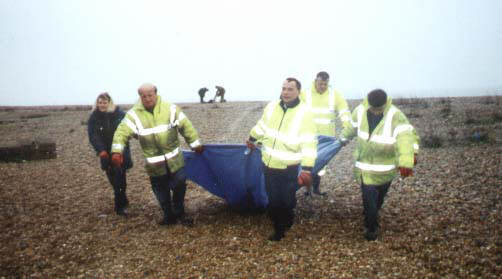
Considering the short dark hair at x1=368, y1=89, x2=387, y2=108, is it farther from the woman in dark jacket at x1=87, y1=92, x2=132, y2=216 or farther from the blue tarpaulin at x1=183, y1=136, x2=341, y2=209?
the woman in dark jacket at x1=87, y1=92, x2=132, y2=216

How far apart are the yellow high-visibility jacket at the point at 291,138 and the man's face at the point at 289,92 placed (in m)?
0.12

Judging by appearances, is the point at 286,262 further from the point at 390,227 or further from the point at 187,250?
the point at 390,227

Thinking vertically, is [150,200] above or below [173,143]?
below

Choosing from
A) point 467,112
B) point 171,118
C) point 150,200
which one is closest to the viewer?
point 171,118

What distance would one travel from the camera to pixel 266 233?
17.0ft

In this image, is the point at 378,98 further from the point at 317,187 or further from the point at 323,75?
the point at 317,187

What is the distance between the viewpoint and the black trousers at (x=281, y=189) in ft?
15.2

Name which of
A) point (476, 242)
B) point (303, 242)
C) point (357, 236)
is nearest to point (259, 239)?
point (303, 242)

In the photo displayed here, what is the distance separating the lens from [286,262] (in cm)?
428

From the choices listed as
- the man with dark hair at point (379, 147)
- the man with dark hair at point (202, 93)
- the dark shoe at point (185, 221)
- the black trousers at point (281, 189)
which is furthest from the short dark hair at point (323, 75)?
the man with dark hair at point (202, 93)

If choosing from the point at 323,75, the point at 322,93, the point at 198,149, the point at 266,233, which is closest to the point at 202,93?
the point at 322,93

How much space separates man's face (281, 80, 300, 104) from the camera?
4.44 metres

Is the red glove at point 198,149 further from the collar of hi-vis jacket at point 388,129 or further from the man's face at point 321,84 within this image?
the collar of hi-vis jacket at point 388,129

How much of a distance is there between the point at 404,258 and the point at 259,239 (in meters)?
1.87
